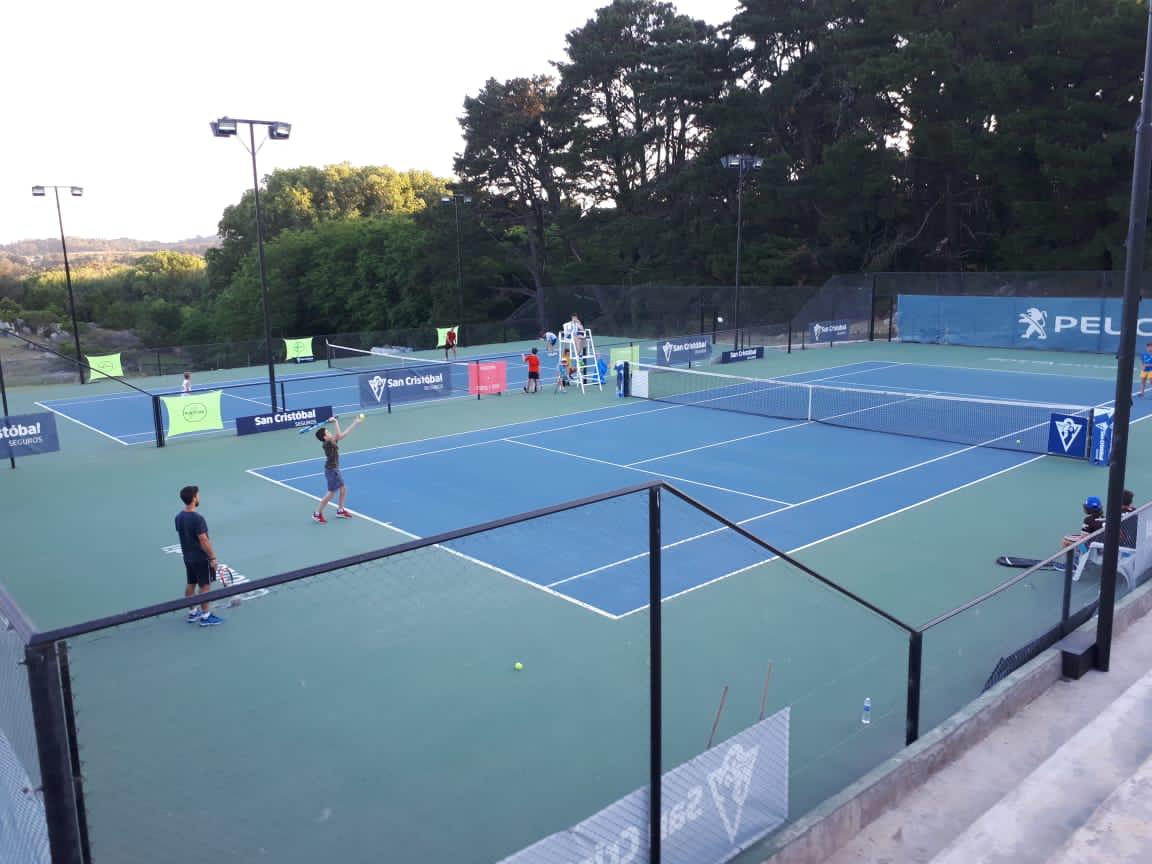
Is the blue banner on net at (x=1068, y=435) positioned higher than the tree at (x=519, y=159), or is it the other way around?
the tree at (x=519, y=159)

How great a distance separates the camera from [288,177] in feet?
299

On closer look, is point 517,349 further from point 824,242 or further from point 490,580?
point 490,580

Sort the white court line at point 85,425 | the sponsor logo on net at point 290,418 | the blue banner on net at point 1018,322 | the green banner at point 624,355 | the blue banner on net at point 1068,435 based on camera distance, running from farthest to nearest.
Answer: the blue banner on net at point 1018,322, the green banner at point 624,355, the sponsor logo on net at point 290,418, the white court line at point 85,425, the blue banner on net at point 1068,435

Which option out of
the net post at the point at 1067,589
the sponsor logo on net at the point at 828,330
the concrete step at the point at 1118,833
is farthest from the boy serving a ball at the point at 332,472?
the sponsor logo on net at the point at 828,330

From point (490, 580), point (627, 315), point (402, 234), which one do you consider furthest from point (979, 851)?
point (402, 234)

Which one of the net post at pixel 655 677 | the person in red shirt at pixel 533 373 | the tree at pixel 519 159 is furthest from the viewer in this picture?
the tree at pixel 519 159

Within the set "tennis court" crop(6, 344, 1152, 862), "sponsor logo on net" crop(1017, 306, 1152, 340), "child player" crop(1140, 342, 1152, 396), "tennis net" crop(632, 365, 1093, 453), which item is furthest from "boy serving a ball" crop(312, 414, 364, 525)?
"sponsor logo on net" crop(1017, 306, 1152, 340)

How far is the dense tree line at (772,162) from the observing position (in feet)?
143

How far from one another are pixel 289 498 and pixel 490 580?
608cm

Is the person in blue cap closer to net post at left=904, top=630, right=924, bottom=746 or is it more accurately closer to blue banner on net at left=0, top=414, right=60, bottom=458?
net post at left=904, top=630, right=924, bottom=746

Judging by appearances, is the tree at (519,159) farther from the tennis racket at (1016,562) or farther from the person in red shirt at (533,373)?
the tennis racket at (1016,562)

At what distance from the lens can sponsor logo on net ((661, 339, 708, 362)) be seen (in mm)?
33369

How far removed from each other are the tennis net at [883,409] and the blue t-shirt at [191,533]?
46.8 ft

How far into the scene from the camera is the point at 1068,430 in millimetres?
17594
